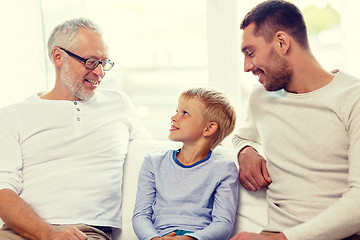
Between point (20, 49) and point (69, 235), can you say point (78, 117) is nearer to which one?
point (69, 235)

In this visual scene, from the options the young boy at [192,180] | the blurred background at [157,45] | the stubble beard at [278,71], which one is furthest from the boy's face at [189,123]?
the blurred background at [157,45]

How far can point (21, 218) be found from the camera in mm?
1962

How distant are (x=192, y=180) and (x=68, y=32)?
0.92m

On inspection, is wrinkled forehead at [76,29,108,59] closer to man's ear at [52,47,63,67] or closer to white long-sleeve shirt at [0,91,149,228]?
man's ear at [52,47,63,67]

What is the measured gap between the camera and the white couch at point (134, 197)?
80.5 inches

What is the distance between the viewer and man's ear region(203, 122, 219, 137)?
201 cm

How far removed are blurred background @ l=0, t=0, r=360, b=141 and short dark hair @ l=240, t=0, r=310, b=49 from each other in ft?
2.35

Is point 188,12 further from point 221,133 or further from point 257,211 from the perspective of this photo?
point 257,211

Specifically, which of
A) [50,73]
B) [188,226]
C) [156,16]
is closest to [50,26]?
[50,73]

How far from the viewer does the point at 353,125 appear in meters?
1.72

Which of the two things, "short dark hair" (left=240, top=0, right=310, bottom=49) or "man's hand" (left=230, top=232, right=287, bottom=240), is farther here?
"short dark hair" (left=240, top=0, right=310, bottom=49)

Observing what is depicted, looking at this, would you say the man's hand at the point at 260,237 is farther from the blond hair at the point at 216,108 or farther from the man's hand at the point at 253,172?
the blond hair at the point at 216,108

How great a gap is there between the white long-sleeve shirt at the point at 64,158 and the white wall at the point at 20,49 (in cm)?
112

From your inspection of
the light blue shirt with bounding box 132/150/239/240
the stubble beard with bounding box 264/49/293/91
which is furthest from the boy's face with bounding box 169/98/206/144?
the stubble beard with bounding box 264/49/293/91
